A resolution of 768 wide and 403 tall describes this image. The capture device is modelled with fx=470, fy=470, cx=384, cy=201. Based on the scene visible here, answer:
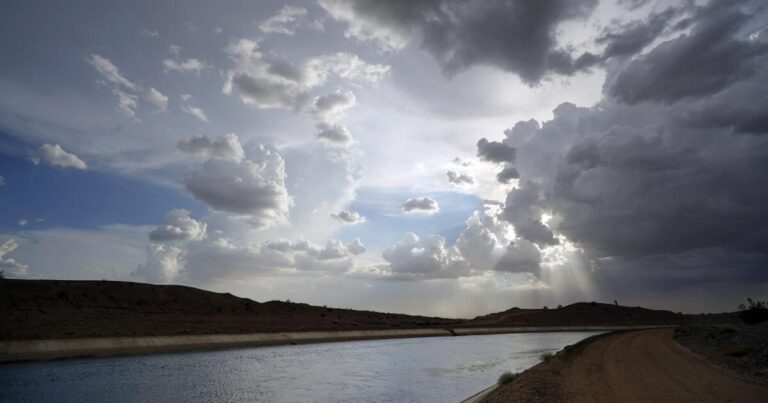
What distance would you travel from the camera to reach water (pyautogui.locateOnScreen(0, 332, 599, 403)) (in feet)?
86.1

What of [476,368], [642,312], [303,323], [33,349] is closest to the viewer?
[476,368]

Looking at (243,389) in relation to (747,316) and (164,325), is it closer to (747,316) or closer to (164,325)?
(164,325)

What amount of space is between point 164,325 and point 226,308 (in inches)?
960

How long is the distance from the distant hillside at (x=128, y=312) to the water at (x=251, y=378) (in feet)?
53.7

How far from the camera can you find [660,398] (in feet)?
55.7

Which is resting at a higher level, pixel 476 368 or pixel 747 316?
pixel 747 316

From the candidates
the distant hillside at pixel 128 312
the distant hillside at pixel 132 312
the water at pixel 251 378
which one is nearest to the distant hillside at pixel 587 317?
the distant hillside at pixel 132 312

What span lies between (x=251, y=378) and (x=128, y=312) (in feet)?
163

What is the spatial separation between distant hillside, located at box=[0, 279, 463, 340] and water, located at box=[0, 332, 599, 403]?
53.7 feet

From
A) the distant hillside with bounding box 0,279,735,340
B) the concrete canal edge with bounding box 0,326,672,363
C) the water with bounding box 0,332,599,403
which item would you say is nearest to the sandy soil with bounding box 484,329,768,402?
the water with bounding box 0,332,599,403

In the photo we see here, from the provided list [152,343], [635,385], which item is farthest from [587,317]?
[635,385]

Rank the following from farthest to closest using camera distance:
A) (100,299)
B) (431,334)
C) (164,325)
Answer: (431,334) < (100,299) < (164,325)

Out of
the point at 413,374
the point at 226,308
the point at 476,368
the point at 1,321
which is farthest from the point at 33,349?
the point at 226,308

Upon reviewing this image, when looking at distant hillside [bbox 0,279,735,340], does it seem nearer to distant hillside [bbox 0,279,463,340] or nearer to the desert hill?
distant hillside [bbox 0,279,463,340]
